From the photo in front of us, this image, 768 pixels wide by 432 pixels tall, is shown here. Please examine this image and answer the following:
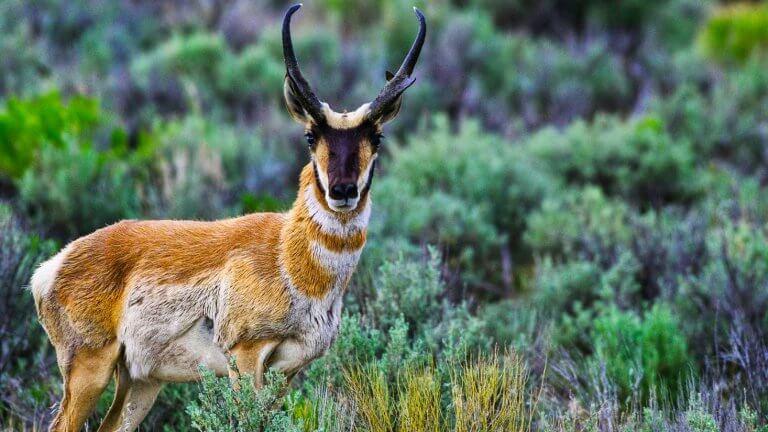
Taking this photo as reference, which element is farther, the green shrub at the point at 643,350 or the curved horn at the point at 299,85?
the green shrub at the point at 643,350

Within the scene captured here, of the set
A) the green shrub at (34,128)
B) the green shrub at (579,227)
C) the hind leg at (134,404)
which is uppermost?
the green shrub at (34,128)

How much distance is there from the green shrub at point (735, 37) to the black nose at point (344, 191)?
548 inches

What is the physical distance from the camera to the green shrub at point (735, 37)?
17062 millimetres

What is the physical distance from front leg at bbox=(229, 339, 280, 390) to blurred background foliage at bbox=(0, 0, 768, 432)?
0.81 ft

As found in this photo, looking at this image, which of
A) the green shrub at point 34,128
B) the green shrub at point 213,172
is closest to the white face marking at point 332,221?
the green shrub at point 213,172

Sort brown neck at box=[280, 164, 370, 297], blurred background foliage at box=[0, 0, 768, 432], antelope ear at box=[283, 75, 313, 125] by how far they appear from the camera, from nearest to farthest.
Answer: brown neck at box=[280, 164, 370, 297] → antelope ear at box=[283, 75, 313, 125] → blurred background foliage at box=[0, 0, 768, 432]

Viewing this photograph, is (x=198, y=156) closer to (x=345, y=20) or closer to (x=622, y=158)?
(x=622, y=158)

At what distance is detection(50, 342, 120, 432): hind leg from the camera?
4820mm

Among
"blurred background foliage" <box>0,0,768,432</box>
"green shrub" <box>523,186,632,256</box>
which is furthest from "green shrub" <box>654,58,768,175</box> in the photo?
"green shrub" <box>523,186,632,256</box>

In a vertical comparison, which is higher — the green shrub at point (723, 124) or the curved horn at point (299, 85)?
the curved horn at point (299, 85)

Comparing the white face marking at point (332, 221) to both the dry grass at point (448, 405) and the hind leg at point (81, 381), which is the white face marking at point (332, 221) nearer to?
the dry grass at point (448, 405)

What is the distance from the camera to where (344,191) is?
15.0ft

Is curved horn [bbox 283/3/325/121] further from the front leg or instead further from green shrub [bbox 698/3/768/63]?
green shrub [bbox 698/3/768/63]

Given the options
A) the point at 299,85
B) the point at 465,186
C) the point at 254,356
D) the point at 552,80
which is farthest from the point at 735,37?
the point at 254,356
